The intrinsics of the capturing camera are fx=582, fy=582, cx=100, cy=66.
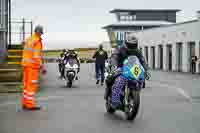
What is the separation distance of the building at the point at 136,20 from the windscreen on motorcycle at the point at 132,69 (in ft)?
364

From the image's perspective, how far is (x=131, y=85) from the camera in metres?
11.0

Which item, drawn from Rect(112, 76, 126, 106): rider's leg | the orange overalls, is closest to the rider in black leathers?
Rect(112, 76, 126, 106): rider's leg

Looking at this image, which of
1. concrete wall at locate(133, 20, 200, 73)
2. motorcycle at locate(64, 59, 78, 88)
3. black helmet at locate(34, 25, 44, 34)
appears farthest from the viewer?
concrete wall at locate(133, 20, 200, 73)

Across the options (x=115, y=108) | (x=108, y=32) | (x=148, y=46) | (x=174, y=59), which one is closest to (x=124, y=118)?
(x=115, y=108)

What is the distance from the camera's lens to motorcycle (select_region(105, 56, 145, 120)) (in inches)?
429

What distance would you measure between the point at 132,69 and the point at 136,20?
4856 inches

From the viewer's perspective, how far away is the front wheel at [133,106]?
1078 cm

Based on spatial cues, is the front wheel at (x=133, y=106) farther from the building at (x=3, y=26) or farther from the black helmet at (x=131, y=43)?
the building at (x=3, y=26)

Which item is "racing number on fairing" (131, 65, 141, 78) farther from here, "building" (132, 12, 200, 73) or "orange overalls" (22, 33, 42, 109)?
"building" (132, 12, 200, 73)

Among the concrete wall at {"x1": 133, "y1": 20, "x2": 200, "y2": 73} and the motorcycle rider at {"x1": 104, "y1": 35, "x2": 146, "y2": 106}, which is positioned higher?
the concrete wall at {"x1": 133, "y1": 20, "x2": 200, "y2": 73}

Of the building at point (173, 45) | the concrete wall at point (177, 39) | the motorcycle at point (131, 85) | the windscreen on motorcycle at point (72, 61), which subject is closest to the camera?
the motorcycle at point (131, 85)

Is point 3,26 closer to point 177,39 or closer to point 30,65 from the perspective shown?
point 30,65

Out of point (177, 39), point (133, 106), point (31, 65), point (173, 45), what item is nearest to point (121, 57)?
point (133, 106)

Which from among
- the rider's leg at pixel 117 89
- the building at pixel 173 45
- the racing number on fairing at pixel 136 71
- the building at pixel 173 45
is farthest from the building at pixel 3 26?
the building at pixel 173 45
